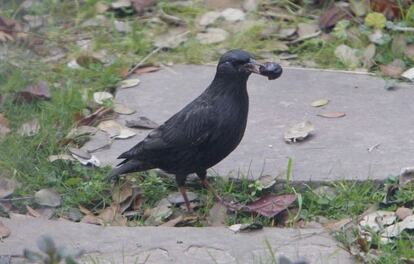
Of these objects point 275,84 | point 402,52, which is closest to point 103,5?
point 275,84

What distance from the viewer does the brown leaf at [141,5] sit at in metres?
7.05

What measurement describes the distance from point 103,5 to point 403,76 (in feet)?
7.70

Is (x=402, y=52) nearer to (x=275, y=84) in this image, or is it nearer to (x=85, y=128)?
(x=275, y=84)

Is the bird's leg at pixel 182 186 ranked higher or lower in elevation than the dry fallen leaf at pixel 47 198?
higher

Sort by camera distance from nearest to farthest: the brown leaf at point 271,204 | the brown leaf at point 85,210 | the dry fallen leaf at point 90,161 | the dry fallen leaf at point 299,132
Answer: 1. the brown leaf at point 271,204
2. the brown leaf at point 85,210
3. the dry fallen leaf at point 90,161
4. the dry fallen leaf at point 299,132

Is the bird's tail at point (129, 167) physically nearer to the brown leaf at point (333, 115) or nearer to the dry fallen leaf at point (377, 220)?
the dry fallen leaf at point (377, 220)

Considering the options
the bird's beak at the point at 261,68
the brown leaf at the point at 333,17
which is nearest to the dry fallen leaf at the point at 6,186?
the bird's beak at the point at 261,68

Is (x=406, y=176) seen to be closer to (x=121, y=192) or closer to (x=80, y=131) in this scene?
(x=121, y=192)

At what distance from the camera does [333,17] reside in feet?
21.7

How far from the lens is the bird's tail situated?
15.6 feet

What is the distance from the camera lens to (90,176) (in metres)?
5.03

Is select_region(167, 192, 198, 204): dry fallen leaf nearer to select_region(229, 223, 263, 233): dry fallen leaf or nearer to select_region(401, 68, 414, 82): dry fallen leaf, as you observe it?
select_region(229, 223, 263, 233): dry fallen leaf

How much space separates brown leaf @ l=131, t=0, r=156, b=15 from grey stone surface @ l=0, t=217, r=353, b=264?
2837 millimetres

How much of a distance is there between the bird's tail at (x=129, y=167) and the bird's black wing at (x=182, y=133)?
1.1 inches
